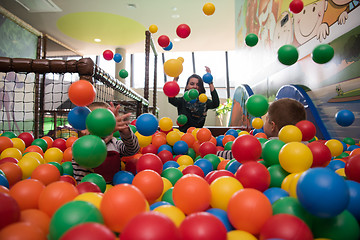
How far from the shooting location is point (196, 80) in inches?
113

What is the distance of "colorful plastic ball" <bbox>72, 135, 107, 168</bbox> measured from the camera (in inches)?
28.8

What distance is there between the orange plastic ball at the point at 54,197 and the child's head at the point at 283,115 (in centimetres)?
116

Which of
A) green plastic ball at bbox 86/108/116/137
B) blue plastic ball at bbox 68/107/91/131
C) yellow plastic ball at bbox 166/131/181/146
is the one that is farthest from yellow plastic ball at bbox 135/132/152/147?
green plastic ball at bbox 86/108/116/137

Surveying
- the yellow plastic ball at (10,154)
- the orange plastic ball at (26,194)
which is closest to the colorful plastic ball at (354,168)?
the orange plastic ball at (26,194)

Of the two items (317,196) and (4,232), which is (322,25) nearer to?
(317,196)

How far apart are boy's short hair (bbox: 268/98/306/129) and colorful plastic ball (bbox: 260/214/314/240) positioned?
974mm

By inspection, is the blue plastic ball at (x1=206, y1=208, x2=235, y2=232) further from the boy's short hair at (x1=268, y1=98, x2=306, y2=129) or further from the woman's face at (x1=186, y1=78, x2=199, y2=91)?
the woman's face at (x1=186, y1=78, x2=199, y2=91)

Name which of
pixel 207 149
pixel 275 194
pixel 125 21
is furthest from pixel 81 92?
pixel 125 21

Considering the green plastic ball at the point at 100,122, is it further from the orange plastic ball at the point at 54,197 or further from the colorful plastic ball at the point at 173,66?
the colorful plastic ball at the point at 173,66

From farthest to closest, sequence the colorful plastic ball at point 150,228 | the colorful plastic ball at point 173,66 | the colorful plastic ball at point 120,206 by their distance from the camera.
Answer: the colorful plastic ball at point 173,66
the colorful plastic ball at point 120,206
the colorful plastic ball at point 150,228

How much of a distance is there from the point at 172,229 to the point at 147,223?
0.05m

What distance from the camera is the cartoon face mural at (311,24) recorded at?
2.00m

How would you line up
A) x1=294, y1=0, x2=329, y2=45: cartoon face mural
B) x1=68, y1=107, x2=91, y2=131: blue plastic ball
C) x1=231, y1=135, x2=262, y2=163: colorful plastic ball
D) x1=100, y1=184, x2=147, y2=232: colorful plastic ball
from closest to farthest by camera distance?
x1=100, y1=184, x2=147, y2=232: colorful plastic ball, x1=68, y1=107, x2=91, y2=131: blue plastic ball, x1=231, y1=135, x2=262, y2=163: colorful plastic ball, x1=294, y1=0, x2=329, y2=45: cartoon face mural

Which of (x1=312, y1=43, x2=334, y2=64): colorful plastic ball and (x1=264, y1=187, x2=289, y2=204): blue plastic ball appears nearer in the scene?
(x1=264, y1=187, x2=289, y2=204): blue plastic ball
